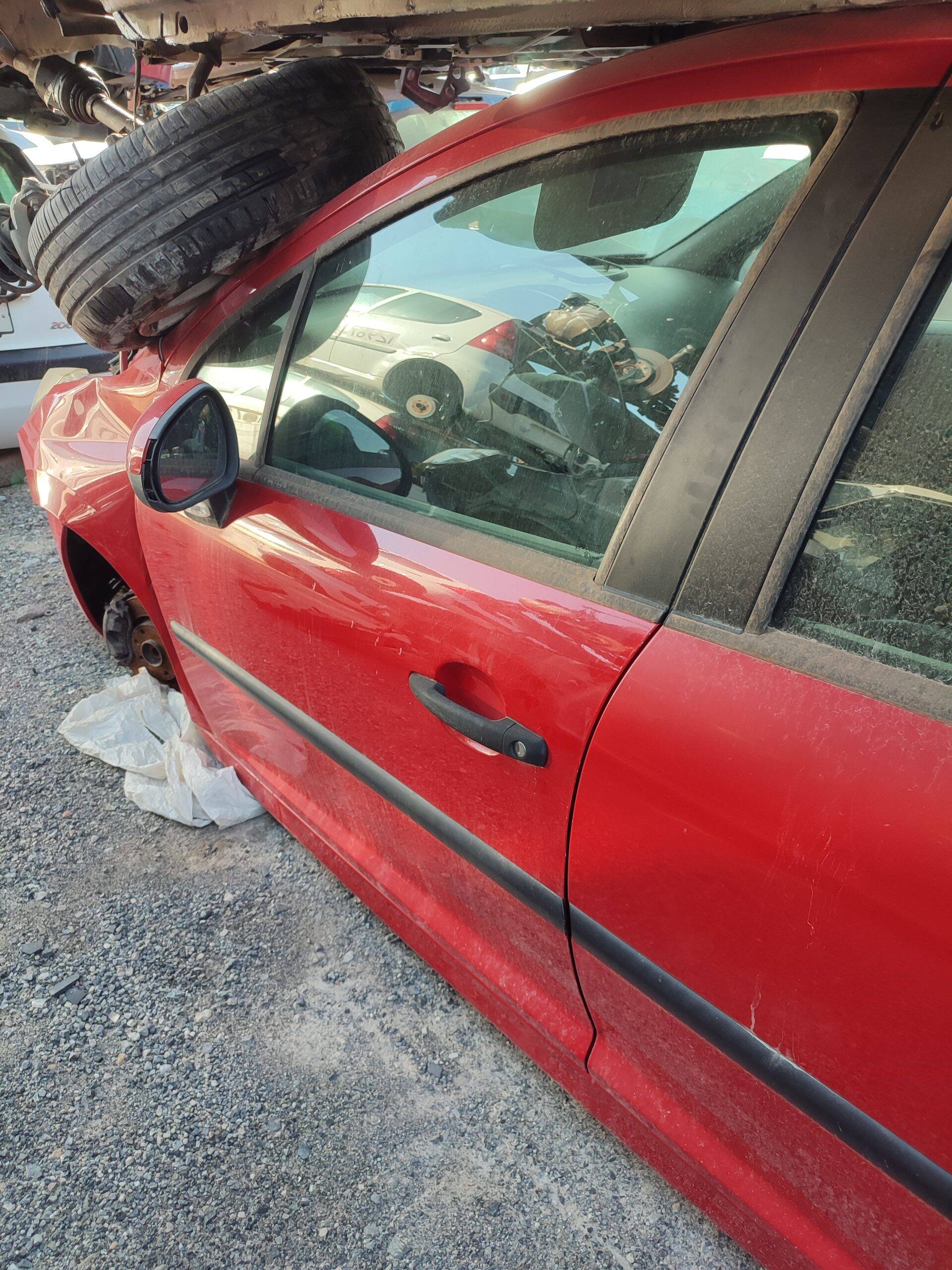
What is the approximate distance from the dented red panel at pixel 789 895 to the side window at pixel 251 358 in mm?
1147

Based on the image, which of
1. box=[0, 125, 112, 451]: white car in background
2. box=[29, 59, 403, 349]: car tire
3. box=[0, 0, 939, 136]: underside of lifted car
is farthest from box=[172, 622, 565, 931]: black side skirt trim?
box=[0, 125, 112, 451]: white car in background

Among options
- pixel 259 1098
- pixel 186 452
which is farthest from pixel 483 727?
pixel 259 1098

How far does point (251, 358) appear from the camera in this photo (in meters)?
1.91

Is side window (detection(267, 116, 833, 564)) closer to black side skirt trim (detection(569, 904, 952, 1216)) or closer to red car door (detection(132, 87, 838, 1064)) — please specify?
red car door (detection(132, 87, 838, 1064))

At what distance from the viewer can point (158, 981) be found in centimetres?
205

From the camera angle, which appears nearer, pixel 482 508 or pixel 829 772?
pixel 829 772

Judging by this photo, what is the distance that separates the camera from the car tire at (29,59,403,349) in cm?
182

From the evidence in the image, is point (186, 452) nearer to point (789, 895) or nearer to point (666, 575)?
point (666, 575)

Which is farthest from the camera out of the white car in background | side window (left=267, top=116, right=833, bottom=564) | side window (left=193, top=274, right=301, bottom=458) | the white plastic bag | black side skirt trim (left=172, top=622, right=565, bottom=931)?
the white car in background

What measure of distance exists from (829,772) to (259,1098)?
4.71 ft

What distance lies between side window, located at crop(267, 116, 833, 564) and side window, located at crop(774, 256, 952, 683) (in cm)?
27

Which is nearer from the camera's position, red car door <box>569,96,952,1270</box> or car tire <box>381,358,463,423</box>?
red car door <box>569,96,952,1270</box>

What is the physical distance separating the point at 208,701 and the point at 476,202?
4.97 feet

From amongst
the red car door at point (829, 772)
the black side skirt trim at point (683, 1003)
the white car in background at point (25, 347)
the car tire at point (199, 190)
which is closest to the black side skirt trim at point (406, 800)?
the black side skirt trim at point (683, 1003)
